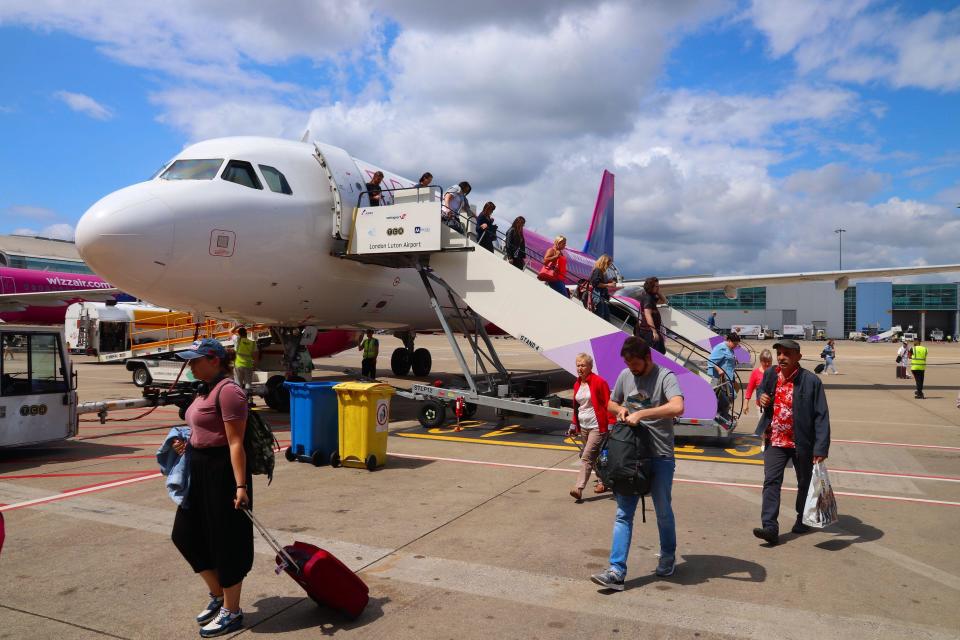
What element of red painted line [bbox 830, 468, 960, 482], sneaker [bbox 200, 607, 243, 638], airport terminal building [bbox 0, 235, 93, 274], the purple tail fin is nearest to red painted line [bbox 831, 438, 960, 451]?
red painted line [bbox 830, 468, 960, 482]

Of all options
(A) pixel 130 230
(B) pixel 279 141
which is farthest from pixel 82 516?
(B) pixel 279 141

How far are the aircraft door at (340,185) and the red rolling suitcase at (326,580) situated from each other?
25.9 feet

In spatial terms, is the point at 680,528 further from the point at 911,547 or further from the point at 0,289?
the point at 0,289

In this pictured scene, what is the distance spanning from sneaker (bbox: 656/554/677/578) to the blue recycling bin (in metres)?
4.88

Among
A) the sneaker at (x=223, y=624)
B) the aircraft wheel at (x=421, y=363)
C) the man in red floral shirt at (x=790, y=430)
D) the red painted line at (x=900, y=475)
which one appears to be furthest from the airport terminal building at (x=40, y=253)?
the man in red floral shirt at (x=790, y=430)

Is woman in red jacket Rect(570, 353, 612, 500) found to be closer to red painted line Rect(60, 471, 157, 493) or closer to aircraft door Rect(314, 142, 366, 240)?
red painted line Rect(60, 471, 157, 493)

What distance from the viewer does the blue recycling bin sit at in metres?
8.70

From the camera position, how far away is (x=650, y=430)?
474 cm

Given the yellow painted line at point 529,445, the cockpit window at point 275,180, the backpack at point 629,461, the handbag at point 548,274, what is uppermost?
the cockpit window at point 275,180

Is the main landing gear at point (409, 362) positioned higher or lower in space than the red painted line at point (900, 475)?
higher

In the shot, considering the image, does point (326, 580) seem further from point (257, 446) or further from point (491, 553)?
point (491, 553)

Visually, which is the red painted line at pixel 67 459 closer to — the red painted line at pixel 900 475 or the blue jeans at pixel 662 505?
the blue jeans at pixel 662 505

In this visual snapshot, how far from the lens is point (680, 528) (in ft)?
19.8

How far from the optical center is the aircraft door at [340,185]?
37.2ft
